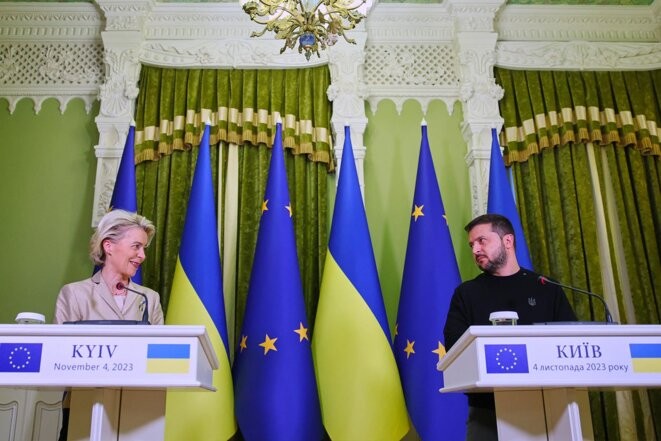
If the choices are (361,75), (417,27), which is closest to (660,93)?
(417,27)

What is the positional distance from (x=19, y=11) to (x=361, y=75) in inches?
97.6

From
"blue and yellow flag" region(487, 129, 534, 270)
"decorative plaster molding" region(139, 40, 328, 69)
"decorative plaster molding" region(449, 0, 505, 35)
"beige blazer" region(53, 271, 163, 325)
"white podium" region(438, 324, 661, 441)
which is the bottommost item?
"white podium" region(438, 324, 661, 441)

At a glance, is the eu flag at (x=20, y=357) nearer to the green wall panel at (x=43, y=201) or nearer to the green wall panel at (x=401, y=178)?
the green wall panel at (x=43, y=201)

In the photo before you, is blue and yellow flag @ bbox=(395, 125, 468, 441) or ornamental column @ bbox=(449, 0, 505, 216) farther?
ornamental column @ bbox=(449, 0, 505, 216)

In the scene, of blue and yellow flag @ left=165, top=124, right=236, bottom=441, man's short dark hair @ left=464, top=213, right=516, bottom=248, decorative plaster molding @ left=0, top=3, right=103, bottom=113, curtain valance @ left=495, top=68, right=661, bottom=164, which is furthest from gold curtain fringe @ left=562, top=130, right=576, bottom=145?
decorative plaster molding @ left=0, top=3, right=103, bottom=113

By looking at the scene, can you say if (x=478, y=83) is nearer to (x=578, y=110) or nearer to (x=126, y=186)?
(x=578, y=110)

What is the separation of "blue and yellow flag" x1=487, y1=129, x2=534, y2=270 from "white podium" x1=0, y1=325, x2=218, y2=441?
104 inches

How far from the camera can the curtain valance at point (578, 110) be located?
465 centimetres

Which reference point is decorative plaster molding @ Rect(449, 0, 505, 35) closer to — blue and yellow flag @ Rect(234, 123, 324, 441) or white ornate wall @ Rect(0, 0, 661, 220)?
white ornate wall @ Rect(0, 0, 661, 220)

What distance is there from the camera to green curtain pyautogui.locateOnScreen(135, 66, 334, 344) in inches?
171

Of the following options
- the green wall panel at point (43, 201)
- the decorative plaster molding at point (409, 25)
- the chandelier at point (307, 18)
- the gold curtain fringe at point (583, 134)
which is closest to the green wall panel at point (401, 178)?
the decorative plaster molding at point (409, 25)

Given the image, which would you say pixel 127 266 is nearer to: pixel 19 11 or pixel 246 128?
pixel 246 128

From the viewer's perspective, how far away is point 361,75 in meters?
4.79

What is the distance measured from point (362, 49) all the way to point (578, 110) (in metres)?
1.54
